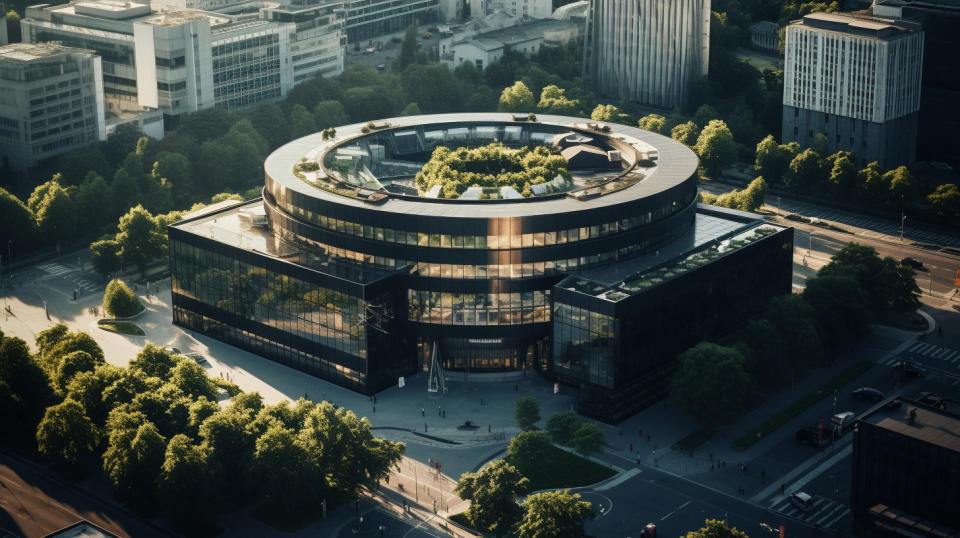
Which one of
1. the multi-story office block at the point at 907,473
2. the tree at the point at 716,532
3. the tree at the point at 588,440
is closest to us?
the tree at the point at 716,532

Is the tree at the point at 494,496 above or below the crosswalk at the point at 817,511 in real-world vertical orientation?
above

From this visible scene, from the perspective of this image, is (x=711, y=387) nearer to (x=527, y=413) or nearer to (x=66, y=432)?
(x=527, y=413)

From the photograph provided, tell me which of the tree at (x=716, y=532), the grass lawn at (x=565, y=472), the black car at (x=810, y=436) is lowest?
the grass lawn at (x=565, y=472)

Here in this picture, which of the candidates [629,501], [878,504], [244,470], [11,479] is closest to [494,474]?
[629,501]

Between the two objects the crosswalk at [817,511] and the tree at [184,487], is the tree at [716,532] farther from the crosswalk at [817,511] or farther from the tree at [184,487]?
the tree at [184,487]

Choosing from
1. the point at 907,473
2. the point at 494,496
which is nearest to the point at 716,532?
the point at 907,473

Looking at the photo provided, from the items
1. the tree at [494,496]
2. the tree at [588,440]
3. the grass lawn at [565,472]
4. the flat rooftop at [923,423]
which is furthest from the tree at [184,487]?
the flat rooftop at [923,423]

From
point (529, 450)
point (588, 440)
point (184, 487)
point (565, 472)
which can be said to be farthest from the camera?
point (565, 472)

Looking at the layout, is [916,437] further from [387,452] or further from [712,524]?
[387,452]
